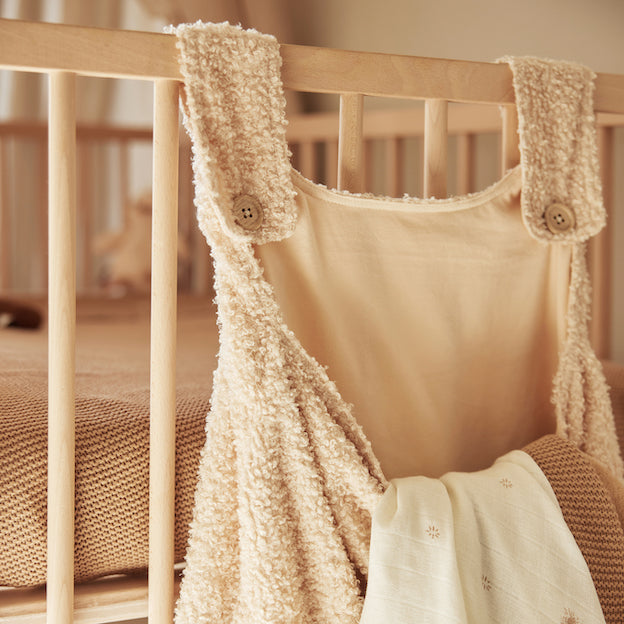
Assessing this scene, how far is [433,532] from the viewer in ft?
2.00

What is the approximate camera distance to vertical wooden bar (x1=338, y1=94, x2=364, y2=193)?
2.17 ft

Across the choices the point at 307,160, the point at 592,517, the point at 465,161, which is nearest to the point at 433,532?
the point at 592,517

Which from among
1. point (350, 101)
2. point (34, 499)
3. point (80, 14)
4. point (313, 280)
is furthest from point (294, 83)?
point (80, 14)

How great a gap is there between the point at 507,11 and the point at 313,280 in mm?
1117

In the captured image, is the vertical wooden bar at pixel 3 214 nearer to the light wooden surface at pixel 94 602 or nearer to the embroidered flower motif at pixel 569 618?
the light wooden surface at pixel 94 602

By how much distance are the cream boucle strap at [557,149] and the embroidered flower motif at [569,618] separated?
0.33 meters

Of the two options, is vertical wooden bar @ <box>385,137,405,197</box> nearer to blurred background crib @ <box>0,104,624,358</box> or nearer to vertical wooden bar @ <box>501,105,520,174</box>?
blurred background crib @ <box>0,104,624,358</box>

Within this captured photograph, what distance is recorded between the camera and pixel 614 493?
2.28 ft

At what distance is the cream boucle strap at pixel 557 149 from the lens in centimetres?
70

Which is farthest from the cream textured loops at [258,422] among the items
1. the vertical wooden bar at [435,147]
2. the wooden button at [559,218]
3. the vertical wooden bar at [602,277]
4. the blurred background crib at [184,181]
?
the vertical wooden bar at [602,277]

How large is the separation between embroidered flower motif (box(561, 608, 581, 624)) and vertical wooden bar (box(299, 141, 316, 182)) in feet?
4.24

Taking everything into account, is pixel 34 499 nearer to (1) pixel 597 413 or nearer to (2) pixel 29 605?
(2) pixel 29 605

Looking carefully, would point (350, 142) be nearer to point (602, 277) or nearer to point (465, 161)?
point (602, 277)

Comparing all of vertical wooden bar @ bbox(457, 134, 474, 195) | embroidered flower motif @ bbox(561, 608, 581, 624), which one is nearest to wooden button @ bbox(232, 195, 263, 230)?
embroidered flower motif @ bbox(561, 608, 581, 624)
